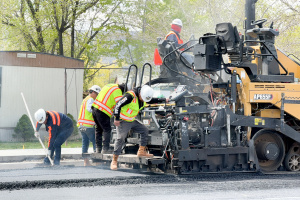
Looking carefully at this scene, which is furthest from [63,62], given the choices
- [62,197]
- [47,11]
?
A: [62,197]

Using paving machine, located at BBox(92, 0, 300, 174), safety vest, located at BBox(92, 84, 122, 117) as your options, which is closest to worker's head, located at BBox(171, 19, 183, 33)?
paving machine, located at BBox(92, 0, 300, 174)

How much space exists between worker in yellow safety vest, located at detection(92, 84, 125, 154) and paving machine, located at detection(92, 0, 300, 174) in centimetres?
40

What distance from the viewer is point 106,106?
10.2 m

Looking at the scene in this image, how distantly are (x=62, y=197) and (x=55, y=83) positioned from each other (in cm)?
1211

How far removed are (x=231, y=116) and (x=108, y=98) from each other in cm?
235

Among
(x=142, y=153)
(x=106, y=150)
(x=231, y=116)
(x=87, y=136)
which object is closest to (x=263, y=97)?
(x=231, y=116)

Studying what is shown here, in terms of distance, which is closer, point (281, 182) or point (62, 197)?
point (62, 197)

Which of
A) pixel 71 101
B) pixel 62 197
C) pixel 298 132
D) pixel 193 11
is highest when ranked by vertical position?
pixel 193 11

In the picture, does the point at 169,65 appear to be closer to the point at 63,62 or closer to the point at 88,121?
the point at 88,121

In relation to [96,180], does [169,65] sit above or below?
above

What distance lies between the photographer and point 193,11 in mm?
21359

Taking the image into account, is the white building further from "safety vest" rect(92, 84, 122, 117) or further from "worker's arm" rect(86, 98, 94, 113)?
"safety vest" rect(92, 84, 122, 117)

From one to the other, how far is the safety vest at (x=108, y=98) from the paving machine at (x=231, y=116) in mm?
616

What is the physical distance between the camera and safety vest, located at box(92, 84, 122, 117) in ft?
33.4
